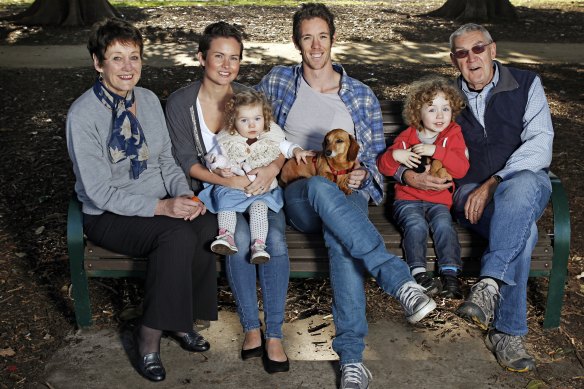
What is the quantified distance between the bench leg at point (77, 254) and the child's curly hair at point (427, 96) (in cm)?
200

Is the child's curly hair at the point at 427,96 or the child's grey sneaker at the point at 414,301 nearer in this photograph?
the child's grey sneaker at the point at 414,301

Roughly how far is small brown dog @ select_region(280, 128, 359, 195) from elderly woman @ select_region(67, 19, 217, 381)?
24.5 inches

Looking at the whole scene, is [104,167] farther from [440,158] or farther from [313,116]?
[440,158]

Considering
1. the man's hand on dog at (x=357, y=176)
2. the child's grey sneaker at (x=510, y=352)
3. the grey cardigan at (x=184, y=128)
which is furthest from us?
the grey cardigan at (x=184, y=128)

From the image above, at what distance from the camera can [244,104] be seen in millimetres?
4441

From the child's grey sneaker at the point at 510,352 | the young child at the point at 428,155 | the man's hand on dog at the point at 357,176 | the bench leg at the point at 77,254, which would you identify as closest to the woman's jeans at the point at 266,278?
the man's hand on dog at the point at 357,176

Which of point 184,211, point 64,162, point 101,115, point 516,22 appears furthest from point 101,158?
point 516,22

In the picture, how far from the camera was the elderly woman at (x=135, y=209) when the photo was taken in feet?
13.5

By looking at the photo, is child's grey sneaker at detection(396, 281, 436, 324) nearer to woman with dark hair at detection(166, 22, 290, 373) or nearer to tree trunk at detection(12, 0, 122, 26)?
woman with dark hair at detection(166, 22, 290, 373)

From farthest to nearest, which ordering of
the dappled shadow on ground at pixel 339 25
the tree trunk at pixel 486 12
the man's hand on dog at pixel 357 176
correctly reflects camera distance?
1. the tree trunk at pixel 486 12
2. the dappled shadow on ground at pixel 339 25
3. the man's hand on dog at pixel 357 176

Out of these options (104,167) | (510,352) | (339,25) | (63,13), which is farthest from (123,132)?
(63,13)

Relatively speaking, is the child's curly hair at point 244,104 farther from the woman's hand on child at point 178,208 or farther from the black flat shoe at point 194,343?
the black flat shoe at point 194,343

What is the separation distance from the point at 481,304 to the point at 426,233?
537 millimetres

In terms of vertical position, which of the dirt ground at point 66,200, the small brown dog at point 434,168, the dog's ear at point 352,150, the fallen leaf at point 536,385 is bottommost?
the dirt ground at point 66,200
